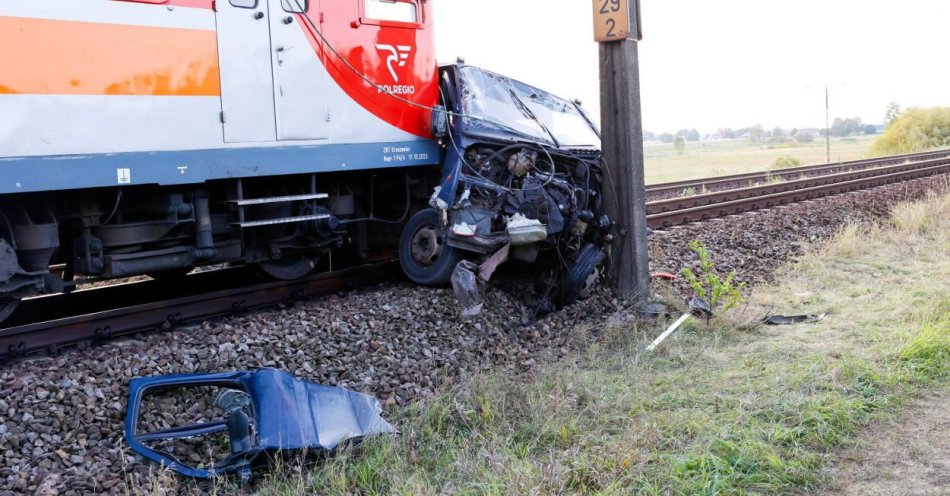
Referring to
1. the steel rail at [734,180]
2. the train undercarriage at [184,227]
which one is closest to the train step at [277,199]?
the train undercarriage at [184,227]

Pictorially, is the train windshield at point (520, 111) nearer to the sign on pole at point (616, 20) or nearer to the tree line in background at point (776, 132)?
the sign on pole at point (616, 20)

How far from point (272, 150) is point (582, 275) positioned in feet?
10.6

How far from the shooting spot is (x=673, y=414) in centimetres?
533

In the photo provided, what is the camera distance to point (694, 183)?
2180cm

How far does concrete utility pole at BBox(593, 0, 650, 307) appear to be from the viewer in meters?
8.40

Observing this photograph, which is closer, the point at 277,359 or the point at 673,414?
the point at 673,414

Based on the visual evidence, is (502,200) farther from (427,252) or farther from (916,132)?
(916,132)

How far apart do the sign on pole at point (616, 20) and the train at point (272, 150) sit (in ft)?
4.02

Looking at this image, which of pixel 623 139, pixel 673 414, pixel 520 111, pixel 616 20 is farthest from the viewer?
pixel 520 111

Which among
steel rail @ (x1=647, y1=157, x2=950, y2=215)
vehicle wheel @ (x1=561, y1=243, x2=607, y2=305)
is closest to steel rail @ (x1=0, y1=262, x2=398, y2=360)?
vehicle wheel @ (x1=561, y1=243, x2=607, y2=305)

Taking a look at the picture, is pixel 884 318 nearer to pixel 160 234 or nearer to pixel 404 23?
pixel 404 23

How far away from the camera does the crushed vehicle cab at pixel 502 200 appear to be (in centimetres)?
805

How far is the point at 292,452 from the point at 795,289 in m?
6.31

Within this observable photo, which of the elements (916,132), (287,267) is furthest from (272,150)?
(916,132)
